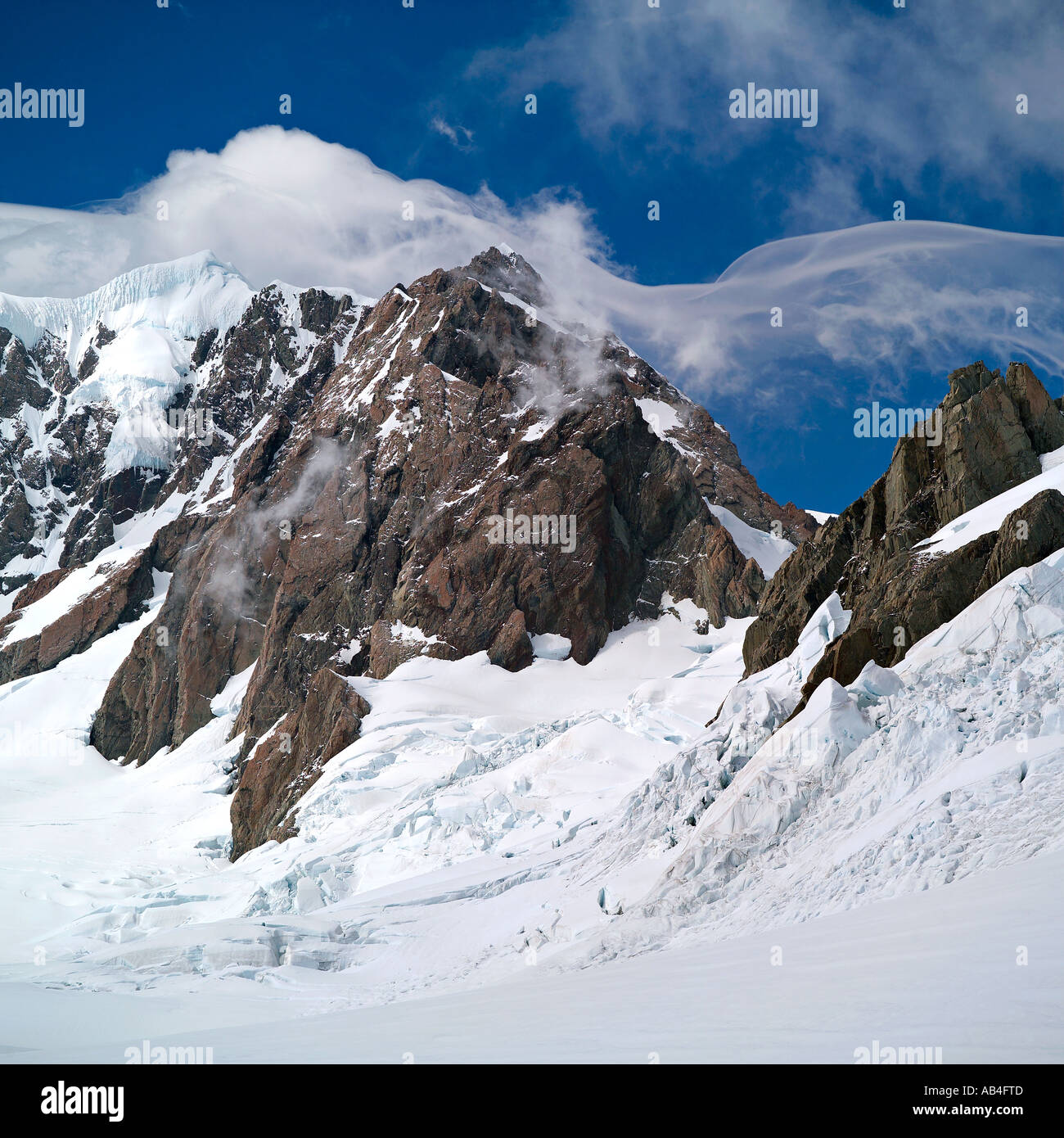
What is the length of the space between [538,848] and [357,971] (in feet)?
26.4

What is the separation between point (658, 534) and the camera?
8388 cm

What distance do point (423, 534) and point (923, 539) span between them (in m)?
57.6

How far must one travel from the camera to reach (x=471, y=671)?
70.5m

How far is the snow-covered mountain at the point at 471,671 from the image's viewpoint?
1797cm

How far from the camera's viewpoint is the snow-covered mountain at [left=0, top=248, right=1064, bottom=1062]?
59.0 feet

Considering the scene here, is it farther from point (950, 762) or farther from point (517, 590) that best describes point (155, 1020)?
point (517, 590)

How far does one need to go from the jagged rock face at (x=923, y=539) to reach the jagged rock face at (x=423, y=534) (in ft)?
Result: 98.2

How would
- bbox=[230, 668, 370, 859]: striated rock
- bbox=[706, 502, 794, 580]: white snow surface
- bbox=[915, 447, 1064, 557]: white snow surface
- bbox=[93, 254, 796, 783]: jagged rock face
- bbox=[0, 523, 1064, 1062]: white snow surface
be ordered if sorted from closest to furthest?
1. bbox=[0, 523, 1064, 1062]: white snow surface
2. bbox=[915, 447, 1064, 557]: white snow surface
3. bbox=[230, 668, 370, 859]: striated rock
4. bbox=[93, 254, 796, 783]: jagged rock face
5. bbox=[706, 502, 794, 580]: white snow surface

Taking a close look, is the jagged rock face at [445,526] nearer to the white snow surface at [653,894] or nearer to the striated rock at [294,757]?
the striated rock at [294,757]

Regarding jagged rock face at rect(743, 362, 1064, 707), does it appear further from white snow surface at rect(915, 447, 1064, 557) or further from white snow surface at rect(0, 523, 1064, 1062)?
white snow surface at rect(0, 523, 1064, 1062)

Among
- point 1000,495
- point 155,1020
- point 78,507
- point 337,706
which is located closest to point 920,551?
point 1000,495

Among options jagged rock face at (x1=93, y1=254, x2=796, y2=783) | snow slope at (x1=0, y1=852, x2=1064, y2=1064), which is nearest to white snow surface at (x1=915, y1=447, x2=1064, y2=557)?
snow slope at (x1=0, y1=852, x2=1064, y2=1064)

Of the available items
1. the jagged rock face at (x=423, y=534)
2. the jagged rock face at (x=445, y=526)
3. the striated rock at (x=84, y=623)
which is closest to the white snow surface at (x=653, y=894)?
the jagged rock face at (x=423, y=534)

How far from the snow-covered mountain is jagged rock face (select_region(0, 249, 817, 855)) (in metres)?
0.40
